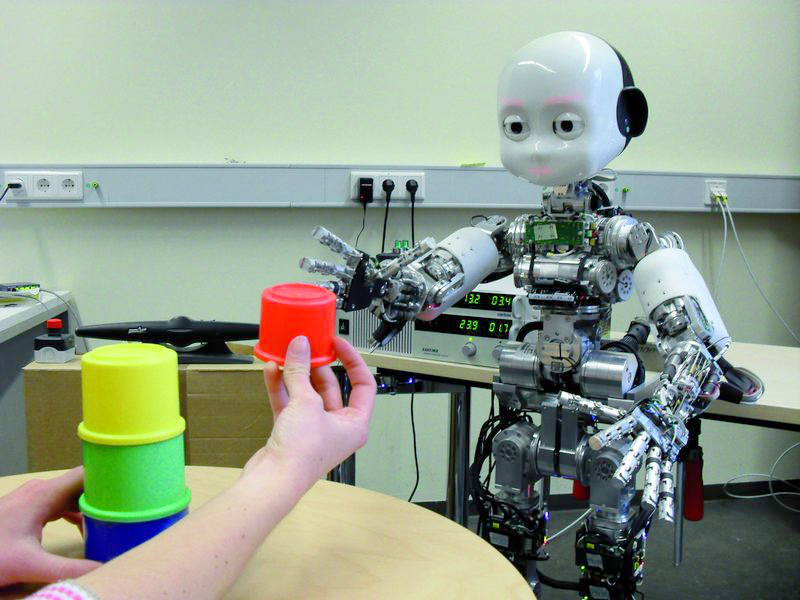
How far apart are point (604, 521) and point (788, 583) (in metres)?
1.29

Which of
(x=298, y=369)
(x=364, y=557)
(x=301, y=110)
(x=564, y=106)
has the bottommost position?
(x=364, y=557)

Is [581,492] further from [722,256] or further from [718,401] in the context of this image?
[722,256]

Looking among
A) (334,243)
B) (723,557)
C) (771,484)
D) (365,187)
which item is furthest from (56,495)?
(771,484)

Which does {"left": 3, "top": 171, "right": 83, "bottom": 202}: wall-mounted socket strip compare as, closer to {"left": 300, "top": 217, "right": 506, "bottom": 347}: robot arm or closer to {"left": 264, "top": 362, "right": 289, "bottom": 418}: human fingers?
{"left": 300, "top": 217, "right": 506, "bottom": 347}: robot arm

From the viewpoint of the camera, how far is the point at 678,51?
2520 millimetres

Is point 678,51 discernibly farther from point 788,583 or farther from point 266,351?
Result: point 266,351

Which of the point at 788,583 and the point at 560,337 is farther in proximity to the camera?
the point at 788,583

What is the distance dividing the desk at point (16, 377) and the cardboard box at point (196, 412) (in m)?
0.24

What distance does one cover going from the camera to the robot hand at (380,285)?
1.27 meters

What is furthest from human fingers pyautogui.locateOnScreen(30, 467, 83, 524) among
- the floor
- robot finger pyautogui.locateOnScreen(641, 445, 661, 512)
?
the floor

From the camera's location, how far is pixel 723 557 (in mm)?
2344

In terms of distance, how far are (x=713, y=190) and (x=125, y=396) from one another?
239 centimetres

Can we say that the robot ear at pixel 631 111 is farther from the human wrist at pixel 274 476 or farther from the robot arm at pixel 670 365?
the human wrist at pixel 274 476

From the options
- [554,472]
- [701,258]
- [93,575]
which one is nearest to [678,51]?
[701,258]
